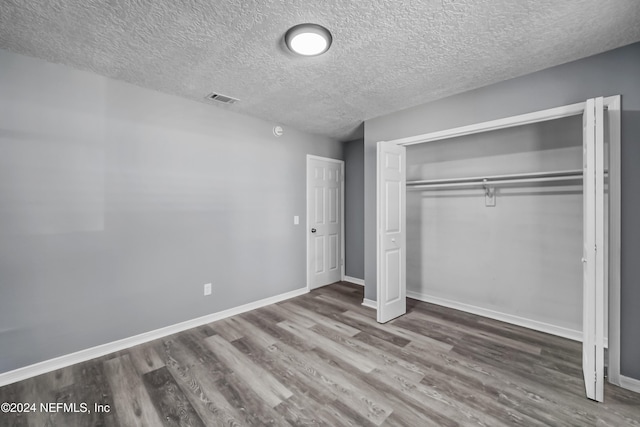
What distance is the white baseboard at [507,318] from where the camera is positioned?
2.74 m

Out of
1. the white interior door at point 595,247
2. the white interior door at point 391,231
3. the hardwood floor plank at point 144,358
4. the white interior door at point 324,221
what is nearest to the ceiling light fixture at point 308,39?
the white interior door at point 391,231

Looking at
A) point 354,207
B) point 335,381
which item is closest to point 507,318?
point 335,381

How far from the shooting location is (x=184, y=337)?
2809mm

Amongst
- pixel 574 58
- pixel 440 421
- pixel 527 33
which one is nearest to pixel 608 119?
pixel 574 58

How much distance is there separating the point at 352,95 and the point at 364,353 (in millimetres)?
2618

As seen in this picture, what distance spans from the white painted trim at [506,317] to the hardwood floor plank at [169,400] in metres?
3.11

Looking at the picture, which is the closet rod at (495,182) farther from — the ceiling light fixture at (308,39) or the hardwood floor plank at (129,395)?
the hardwood floor plank at (129,395)

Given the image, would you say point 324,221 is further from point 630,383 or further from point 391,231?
point 630,383

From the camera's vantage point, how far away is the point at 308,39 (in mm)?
1892

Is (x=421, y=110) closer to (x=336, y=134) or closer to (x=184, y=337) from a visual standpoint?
(x=336, y=134)

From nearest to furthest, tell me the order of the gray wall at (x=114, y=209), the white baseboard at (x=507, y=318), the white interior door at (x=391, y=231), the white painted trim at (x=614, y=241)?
the white painted trim at (x=614, y=241) < the gray wall at (x=114, y=209) < the white baseboard at (x=507, y=318) < the white interior door at (x=391, y=231)

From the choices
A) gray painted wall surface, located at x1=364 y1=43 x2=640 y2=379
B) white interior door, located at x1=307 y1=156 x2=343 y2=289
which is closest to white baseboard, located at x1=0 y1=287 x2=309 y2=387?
white interior door, located at x1=307 y1=156 x2=343 y2=289

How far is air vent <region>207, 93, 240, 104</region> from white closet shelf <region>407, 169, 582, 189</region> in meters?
2.59

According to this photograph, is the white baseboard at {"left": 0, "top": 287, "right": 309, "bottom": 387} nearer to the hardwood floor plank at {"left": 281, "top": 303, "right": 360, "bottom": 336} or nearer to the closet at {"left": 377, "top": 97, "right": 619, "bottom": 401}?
the hardwood floor plank at {"left": 281, "top": 303, "right": 360, "bottom": 336}
